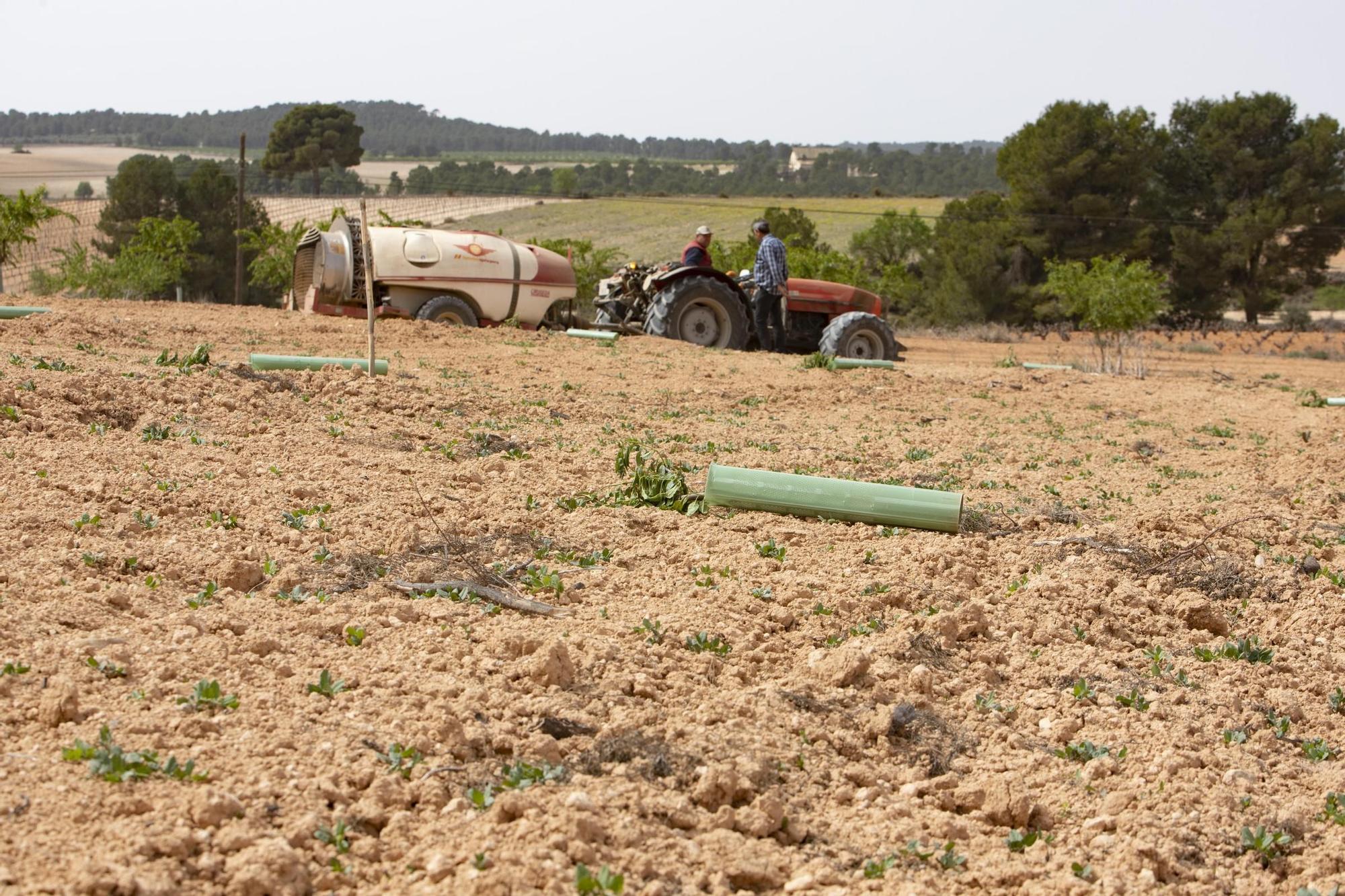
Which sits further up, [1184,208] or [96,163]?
[96,163]

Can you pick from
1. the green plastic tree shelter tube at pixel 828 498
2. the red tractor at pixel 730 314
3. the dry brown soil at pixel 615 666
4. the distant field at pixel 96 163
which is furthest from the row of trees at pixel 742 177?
the green plastic tree shelter tube at pixel 828 498

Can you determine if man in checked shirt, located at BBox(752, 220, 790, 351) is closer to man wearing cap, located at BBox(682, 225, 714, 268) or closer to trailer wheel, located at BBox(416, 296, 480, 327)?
man wearing cap, located at BBox(682, 225, 714, 268)

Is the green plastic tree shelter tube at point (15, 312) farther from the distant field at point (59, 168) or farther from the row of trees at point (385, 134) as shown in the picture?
the row of trees at point (385, 134)

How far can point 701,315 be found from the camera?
1561 cm

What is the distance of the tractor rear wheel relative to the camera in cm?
1537

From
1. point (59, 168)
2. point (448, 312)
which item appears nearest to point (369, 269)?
point (448, 312)

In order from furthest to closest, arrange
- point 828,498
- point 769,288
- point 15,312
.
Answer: point 769,288 < point 15,312 < point 828,498

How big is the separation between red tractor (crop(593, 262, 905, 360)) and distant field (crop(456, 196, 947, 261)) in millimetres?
34309

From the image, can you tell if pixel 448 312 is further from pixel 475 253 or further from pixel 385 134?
pixel 385 134

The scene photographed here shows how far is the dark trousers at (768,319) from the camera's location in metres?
15.2

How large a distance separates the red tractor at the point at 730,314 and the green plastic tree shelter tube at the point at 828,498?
914 centimetres

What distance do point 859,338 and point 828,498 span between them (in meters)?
9.85

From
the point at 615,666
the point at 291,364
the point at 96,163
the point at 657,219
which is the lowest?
the point at 615,666

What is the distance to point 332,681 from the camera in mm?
3938
